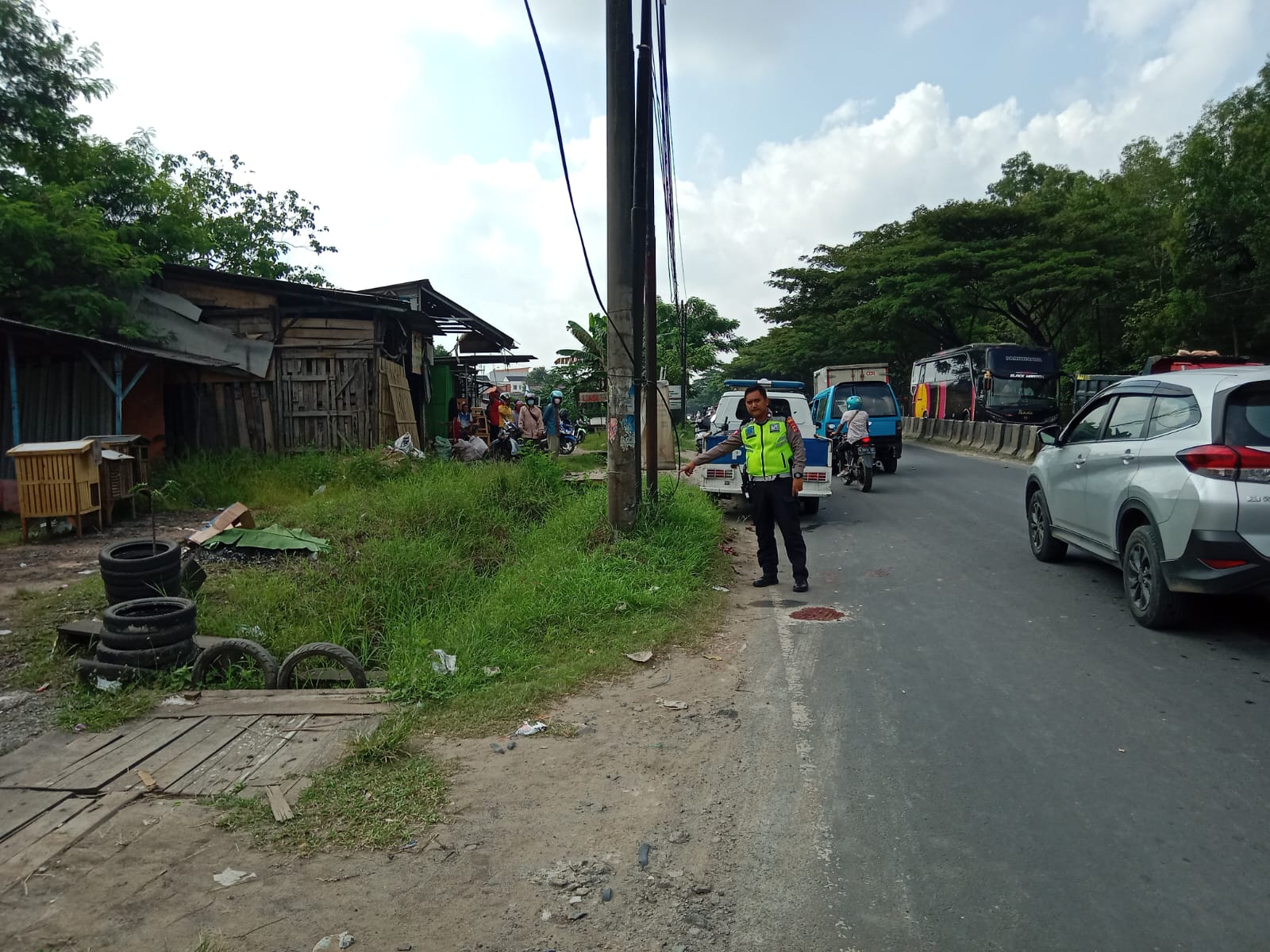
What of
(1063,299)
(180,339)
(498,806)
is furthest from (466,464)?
(1063,299)

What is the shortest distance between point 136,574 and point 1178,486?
7140 mm

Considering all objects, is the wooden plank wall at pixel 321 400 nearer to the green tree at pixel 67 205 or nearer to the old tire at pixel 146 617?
the green tree at pixel 67 205

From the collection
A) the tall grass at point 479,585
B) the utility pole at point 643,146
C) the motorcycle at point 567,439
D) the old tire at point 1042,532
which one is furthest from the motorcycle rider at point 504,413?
the old tire at point 1042,532

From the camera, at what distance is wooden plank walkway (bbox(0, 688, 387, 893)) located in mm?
3543

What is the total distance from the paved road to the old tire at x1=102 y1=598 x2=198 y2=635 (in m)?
3.84

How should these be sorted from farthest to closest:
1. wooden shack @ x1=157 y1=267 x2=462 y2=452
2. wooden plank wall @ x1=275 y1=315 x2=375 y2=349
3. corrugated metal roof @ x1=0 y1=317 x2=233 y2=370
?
wooden plank wall @ x1=275 y1=315 x2=375 y2=349 < wooden shack @ x1=157 y1=267 x2=462 y2=452 < corrugated metal roof @ x1=0 y1=317 x2=233 y2=370

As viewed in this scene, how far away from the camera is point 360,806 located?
362 cm

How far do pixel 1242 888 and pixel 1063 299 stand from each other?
37130 mm

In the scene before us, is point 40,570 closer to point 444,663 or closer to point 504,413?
point 444,663

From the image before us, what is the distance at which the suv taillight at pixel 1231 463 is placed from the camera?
5.15 m

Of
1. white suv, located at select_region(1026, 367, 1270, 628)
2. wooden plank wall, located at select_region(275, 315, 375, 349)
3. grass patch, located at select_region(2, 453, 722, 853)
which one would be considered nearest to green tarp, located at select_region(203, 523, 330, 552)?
grass patch, located at select_region(2, 453, 722, 853)

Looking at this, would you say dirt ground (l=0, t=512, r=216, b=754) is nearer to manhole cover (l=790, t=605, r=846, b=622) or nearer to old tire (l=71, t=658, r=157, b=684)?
old tire (l=71, t=658, r=157, b=684)

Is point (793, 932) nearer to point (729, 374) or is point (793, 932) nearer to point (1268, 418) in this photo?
point (1268, 418)

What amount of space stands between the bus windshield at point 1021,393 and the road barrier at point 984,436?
136cm
